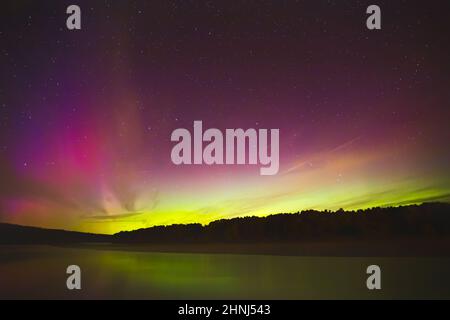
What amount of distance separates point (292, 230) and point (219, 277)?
714mm

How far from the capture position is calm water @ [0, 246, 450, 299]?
3.72 meters

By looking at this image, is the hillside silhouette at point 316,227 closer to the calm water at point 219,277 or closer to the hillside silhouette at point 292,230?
the hillside silhouette at point 292,230

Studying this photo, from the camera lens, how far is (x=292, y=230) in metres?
3.96

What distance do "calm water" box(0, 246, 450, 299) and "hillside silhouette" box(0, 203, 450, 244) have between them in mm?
127

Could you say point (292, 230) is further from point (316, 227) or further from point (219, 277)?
point (219, 277)

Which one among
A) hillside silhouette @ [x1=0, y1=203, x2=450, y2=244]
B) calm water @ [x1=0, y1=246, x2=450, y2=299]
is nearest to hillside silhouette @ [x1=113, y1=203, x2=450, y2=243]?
hillside silhouette @ [x1=0, y1=203, x2=450, y2=244]

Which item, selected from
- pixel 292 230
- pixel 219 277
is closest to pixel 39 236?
pixel 219 277

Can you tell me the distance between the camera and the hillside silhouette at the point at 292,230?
12.6ft

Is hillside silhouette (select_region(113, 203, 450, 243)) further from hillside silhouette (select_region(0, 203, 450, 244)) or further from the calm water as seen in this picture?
the calm water

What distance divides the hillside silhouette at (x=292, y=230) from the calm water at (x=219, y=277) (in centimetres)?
13

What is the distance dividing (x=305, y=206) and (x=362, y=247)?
57cm
